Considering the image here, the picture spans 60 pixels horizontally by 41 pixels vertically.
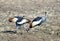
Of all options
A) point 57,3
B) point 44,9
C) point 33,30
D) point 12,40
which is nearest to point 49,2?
point 57,3

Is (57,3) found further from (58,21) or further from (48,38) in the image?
(48,38)

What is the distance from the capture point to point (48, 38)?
283 inches

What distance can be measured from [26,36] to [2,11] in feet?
14.5

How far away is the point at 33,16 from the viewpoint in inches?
411

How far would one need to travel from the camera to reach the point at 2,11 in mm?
11555

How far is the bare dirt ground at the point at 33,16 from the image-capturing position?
7.33 meters

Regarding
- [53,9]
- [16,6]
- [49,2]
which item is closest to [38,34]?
[53,9]

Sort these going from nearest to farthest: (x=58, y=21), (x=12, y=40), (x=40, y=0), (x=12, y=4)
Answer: (x=12, y=40), (x=58, y=21), (x=12, y=4), (x=40, y=0)

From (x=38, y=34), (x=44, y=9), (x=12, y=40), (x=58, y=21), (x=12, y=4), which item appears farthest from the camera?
(x=12, y=4)

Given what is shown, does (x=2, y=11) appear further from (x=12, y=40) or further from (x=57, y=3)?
(x=12, y=40)

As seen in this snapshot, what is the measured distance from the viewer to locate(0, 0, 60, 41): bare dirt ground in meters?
7.33

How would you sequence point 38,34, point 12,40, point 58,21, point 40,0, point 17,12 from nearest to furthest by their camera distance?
point 12,40, point 38,34, point 58,21, point 17,12, point 40,0

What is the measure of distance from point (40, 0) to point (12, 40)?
7.69 metres

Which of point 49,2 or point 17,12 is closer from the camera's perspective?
point 17,12
